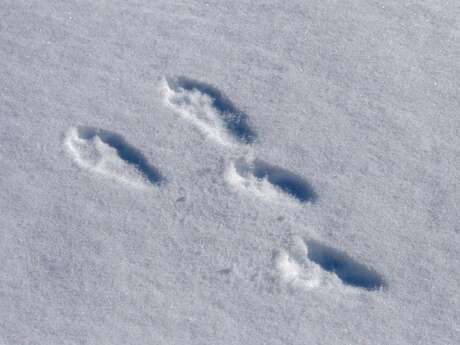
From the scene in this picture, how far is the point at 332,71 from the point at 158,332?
781 mm

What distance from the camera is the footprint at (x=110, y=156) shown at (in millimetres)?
1175

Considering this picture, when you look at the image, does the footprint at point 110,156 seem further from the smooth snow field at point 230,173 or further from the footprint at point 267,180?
the footprint at point 267,180

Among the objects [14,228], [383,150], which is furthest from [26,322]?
[383,150]

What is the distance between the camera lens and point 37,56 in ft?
3.96

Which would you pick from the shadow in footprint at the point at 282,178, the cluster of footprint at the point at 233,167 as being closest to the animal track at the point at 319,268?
the cluster of footprint at the point at 233,167

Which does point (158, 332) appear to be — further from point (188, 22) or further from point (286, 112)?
point (188, 22)

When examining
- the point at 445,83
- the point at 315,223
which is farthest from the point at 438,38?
the point at 315,223

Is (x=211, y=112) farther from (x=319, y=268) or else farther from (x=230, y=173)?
(x=319, y=268)

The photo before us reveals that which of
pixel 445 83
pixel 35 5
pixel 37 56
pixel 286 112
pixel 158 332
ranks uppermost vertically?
pixel 445 83

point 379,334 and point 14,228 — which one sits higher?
point 379,334

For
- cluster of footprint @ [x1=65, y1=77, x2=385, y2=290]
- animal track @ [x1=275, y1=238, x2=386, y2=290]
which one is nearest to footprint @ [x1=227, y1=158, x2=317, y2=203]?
cluster of footprint @ [x1=65, y1=77, x2=385, y2=290]

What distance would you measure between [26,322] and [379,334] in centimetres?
87

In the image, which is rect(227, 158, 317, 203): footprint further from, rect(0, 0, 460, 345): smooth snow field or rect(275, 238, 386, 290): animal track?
rect(275, 238, 386, 290): animal track

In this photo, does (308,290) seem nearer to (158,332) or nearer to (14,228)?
(158,332)
